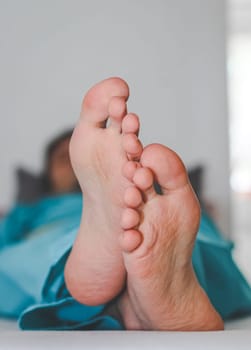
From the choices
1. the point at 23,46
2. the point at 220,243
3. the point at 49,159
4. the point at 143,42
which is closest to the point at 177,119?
the point at 143,42

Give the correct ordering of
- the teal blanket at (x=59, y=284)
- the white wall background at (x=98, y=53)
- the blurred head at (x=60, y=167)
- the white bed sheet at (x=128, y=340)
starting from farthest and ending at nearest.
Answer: the white wall background at (x=98, y=53) → the blurred head at (x=60, y=167) → the teal blanket at (x=59, y=284) → the white bed sheet at (x=128, y=340)

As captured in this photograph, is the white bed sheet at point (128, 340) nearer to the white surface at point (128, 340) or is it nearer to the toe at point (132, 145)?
the white surface at point (128, 340)

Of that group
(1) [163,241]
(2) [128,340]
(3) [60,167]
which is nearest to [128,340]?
(2) [128,340]

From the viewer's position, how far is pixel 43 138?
7.25 feet

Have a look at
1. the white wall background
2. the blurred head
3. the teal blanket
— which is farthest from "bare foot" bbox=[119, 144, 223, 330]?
the white wall background

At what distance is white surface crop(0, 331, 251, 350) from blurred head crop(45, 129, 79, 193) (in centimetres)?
100

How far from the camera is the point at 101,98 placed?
62 cm

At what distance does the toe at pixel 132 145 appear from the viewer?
1.91 feet

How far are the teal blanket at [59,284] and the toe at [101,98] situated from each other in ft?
0.63

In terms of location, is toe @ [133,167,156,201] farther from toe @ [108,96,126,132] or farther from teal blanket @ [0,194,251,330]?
teal blanket @ [0,194,251,330]

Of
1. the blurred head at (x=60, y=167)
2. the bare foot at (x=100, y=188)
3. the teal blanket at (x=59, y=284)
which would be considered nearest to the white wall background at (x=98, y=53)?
the blurred head at (x=60, y=167)

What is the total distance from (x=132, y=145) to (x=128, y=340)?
192 millimetres

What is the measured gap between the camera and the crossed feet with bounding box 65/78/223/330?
1.88 ft

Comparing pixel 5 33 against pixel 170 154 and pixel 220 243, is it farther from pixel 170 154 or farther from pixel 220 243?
pixel 170 154
